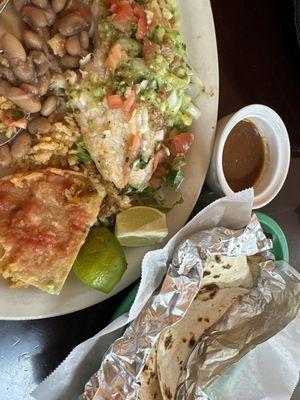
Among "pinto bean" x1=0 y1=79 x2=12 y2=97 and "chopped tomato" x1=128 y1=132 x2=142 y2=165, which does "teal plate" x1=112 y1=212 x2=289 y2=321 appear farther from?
"pinto bean" x1=0 y1=79 x2=12 y2=97

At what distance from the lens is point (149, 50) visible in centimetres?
229

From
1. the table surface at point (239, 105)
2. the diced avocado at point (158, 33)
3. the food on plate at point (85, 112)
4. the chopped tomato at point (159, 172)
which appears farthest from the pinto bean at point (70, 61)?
the table surface at point (239, 105)

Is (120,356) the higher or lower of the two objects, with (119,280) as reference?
lower

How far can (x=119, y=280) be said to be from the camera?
91.5 inches

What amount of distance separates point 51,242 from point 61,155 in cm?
37

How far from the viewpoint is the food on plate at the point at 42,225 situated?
2.27 metres

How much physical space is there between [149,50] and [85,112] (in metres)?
0.35

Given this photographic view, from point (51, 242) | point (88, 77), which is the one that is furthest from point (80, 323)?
point (88, 77)

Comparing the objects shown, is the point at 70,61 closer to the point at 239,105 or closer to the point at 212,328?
the point at 239,105

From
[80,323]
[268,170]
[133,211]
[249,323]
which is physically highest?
[133,211]

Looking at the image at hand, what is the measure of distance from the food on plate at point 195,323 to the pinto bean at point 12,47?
1069mm

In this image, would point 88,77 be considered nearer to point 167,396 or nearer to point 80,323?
point 80,323

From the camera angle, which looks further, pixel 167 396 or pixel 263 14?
pixel 263 14

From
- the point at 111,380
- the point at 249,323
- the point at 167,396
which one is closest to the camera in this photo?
the point at 111,380
